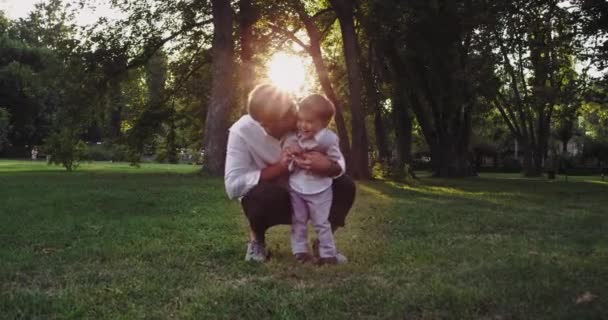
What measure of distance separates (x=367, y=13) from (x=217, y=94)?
634 cm

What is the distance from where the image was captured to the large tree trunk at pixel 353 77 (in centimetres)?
2528

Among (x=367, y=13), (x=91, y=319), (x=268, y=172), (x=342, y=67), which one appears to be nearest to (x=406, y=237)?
(x=268, y=172)

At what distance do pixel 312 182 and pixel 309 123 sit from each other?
1.80ft

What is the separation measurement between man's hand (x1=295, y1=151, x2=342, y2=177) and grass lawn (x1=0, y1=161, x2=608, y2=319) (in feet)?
2.64

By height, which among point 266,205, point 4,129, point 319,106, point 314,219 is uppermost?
point 4,129

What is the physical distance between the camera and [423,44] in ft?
84.7

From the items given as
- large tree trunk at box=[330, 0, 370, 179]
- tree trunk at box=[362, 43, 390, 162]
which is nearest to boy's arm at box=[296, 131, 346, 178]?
large tree trunk at box=[330, 0, 370, 179]

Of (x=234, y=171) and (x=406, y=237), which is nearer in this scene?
(x=234, y=171)

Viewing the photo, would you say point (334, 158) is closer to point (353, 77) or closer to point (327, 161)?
point (327, 161)

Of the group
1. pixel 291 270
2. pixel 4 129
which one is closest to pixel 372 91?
pixel 291 270

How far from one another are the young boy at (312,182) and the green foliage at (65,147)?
80.7ft

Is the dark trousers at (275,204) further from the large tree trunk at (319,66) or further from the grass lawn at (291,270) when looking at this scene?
the large tree trunk at (319,66)

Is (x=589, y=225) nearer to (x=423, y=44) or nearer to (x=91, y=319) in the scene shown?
(x=91, y=319)

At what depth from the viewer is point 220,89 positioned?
22922mm
